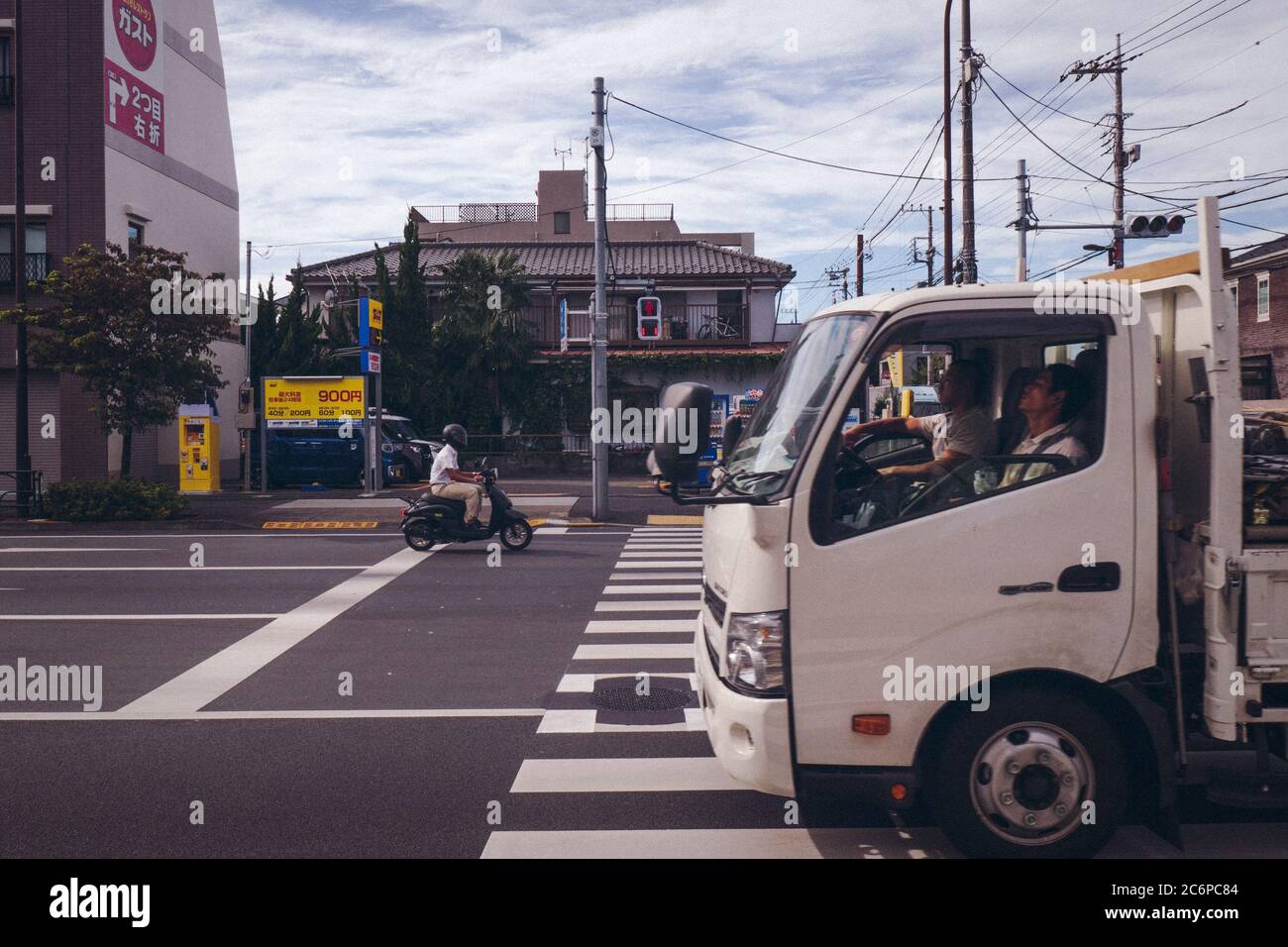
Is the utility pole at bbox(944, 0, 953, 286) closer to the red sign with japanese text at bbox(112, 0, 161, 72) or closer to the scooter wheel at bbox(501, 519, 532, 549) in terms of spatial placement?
the scooter wheel at bbox(501, 519, 532, 549)

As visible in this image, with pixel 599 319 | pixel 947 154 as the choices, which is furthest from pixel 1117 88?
pixel 599 319

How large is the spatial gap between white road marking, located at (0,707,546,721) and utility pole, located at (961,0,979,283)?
1631 centimetres

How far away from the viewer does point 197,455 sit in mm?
26656

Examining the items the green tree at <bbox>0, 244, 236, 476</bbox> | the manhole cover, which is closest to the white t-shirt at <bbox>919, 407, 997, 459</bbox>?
the manhole cover

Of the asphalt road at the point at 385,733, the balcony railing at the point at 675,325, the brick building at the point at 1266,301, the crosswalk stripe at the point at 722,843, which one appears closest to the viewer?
the crosswalk stripe at the point at 722,843

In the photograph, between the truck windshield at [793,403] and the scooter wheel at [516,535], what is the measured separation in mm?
11008

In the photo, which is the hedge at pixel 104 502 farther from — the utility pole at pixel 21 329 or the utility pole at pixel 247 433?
the utility pole at pixel 247 433

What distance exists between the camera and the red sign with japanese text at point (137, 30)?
88.0ft

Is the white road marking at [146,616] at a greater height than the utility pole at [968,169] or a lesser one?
lesser

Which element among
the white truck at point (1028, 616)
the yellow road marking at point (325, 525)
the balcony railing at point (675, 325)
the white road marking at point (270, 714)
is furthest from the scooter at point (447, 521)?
the balcony railing at point (675, 325)

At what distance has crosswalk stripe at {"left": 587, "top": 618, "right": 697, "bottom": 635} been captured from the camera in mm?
9914

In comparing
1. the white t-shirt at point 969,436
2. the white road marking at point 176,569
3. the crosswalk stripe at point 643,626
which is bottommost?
the crosswalk stripe at point 643,626
